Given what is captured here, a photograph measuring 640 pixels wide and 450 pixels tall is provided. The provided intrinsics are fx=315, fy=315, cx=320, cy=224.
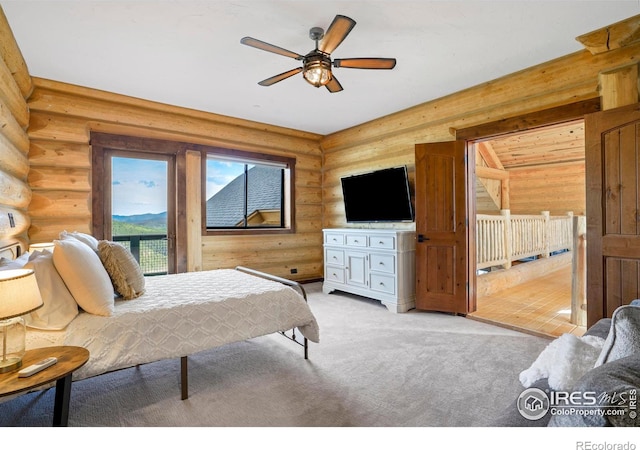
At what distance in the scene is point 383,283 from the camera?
13.8 feet

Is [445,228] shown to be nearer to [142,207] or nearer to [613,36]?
[613,36]

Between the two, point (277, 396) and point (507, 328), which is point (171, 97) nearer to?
point (277, 396)

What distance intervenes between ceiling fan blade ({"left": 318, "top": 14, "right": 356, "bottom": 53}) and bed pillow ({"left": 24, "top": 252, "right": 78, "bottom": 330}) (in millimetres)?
2348

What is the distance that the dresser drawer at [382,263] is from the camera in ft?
13.4

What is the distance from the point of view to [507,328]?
11.1 ft

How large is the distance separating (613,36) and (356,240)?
3273 millimetres

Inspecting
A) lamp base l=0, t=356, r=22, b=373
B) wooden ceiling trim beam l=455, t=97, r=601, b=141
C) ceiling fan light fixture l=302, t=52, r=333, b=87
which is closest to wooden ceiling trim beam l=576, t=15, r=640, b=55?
wooden ceiling trim beam l=455, t=97, r=601, b=141

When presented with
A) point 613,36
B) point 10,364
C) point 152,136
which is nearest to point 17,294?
point 10,364

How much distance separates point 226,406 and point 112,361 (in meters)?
0.73

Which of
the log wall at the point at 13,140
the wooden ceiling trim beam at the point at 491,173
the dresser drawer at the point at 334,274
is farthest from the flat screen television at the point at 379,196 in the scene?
the log wall at the point at 13,140

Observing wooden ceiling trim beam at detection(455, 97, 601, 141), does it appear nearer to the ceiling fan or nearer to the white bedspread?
the ceiling fan

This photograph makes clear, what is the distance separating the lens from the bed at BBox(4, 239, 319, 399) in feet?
5.94
